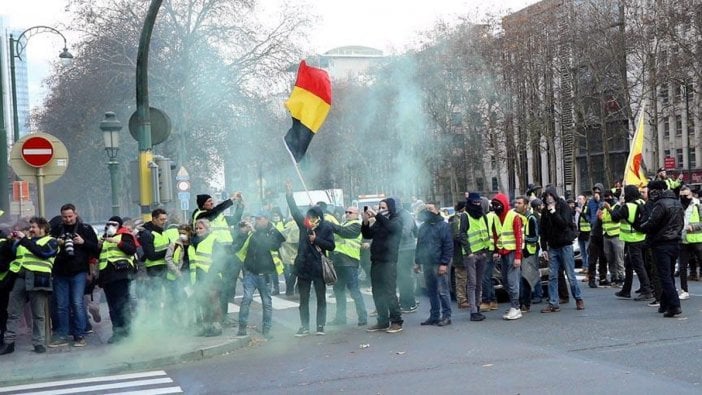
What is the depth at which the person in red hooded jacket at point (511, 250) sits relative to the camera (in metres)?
12.0

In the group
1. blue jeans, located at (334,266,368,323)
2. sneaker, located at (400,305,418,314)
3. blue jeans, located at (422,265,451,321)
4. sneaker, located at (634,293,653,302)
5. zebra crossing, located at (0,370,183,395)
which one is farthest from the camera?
sneaker, located at (400,305,418,314)

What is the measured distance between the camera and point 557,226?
40.5 feet

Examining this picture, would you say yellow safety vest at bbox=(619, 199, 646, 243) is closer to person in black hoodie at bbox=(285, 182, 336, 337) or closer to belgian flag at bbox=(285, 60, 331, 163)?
person in black hoodie at bbox=(285, 182, 336, 337)

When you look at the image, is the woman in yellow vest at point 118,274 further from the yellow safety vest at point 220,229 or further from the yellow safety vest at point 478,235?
the yellow safety vest at point 478,235

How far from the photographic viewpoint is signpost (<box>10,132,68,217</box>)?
11.9 m

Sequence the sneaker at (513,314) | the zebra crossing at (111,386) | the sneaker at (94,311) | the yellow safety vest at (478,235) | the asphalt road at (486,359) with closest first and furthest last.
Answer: the asphalt road at (486,359), the zebra crossing at (111,386), the sneaker at (513,314), the yellow safety vest at (478,235), the sneaker at (94,311)

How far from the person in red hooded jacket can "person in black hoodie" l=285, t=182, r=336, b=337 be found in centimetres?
262

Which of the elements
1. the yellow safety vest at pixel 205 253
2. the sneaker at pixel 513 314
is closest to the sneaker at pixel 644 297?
the sneaker at pixel 513 314

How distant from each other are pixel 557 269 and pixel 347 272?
317 cm

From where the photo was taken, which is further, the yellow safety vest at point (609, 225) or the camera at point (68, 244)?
the yellow safety vest at point (609, 225)

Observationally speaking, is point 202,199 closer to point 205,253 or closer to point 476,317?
point 205,253

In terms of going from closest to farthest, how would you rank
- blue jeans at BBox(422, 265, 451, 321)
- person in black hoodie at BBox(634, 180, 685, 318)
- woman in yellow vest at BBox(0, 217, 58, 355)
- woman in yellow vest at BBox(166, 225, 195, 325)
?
1. woman in yellow vest at BBox(0, 217, 58, 355)
2. person in black hoodie at BBox(634, 180, 685, 318)
3. woman in yellow vest at BBox(166, 225, 195, 325)
4. blue jeans at BBox(422, 265, 451, 321)

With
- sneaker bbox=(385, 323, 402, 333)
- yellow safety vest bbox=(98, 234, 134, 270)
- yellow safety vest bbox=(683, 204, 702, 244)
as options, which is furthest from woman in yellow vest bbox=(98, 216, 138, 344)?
yellow safety vest bbox=(683, 204, 702, 244)

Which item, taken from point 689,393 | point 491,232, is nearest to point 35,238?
point 491,232
